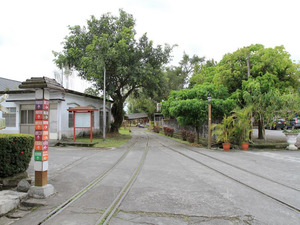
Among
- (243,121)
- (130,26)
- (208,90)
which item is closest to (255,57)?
(208,90)

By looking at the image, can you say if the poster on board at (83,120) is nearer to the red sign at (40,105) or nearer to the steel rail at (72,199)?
the steel rail at (72,199)

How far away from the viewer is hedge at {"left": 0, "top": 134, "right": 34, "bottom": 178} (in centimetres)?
478

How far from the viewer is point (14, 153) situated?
5031 mm

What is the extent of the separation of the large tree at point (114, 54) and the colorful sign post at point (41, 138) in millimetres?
13559

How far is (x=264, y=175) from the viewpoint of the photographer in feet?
22.3

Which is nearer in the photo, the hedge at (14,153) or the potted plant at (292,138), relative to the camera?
the hedge at (14,153)

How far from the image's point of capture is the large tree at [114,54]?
18484mm

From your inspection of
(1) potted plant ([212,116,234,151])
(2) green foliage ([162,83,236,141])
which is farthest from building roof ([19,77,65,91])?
(1) potted plant ([212,116,234,151])

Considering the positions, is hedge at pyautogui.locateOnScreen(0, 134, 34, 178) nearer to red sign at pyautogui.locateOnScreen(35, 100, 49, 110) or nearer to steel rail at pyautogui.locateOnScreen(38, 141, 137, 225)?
red sign at pyautogui.locateOnScreen(35, 100, 49, 110)

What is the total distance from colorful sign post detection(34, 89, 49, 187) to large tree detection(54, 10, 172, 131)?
13559 millimetres

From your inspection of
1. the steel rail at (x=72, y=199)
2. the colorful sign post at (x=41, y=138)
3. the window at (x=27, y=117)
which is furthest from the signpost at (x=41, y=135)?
the window at (x=27, y=117)

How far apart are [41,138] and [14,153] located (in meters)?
0.94

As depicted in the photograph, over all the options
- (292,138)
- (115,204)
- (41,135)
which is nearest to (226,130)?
(292,138)

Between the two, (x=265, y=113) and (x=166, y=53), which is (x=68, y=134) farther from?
(x=265, y=113)
